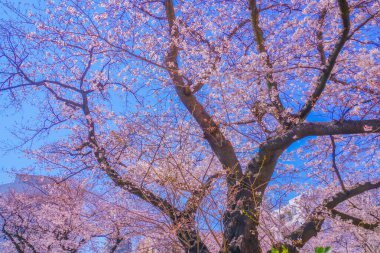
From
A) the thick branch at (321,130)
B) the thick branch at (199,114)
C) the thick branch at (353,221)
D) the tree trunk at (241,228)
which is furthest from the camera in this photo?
the thick branch at (199,114)

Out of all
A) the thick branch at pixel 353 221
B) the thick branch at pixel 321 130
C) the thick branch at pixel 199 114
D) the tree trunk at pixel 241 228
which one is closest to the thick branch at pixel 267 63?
the thick branch at pixel 321 130

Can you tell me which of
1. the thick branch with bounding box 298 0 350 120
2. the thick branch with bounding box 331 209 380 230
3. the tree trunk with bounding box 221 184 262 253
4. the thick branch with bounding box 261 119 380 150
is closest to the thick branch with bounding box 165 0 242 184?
the tree trunk with bounding box 221 184 262 253

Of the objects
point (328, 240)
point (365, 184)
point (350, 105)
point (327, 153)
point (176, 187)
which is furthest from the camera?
point (328, 240)

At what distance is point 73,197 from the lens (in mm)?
12086

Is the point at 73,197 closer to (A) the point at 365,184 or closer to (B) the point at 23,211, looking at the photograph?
(B) the point at 23,211

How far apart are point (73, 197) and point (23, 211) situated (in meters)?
5.04

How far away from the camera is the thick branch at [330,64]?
13.1 feet

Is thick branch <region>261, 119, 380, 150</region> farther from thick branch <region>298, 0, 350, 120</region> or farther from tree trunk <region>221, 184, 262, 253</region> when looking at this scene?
tree trunk <region>221, 184, 262, 253</region>

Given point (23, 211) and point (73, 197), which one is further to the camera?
point (23, 211)

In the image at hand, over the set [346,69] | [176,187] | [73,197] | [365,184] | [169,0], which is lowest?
[176,187]

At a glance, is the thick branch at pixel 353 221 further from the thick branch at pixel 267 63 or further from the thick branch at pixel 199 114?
the thick branch at pixel 267 63

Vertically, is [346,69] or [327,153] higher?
[346,69]

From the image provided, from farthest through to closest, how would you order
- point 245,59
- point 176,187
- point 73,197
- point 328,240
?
point 73,197 < point 328,240 < point 245,59 < point 176,187

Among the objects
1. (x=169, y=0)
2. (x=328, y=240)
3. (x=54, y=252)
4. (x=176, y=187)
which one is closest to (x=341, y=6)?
(x=176, y=187)
